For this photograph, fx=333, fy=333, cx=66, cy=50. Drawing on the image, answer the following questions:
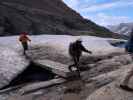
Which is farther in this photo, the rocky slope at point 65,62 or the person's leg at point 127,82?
the rocky slope at point 65,62

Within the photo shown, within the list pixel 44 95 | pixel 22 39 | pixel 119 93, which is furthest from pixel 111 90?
pixel 22 39

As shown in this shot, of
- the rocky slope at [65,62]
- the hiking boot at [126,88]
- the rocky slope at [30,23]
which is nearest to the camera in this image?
the hiking boot at [126,88]

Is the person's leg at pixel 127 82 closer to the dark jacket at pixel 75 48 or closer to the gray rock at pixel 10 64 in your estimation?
the dark jacket at pixel 75 48

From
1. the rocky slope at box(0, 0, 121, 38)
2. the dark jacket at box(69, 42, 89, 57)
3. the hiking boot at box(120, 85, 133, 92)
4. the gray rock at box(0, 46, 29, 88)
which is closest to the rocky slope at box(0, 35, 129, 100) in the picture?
the gray rock at box(0, 46, 29, 88)

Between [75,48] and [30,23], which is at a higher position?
[30,23]

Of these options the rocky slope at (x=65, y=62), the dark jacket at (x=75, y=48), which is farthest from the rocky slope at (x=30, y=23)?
the dark jacket at (x=75, y=48)

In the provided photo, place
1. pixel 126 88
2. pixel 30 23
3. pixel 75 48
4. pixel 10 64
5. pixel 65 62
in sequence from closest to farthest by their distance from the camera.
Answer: pixel 126 88, pixel 75 48, pixel 10 64, pixel 65 62, pixel 30 23

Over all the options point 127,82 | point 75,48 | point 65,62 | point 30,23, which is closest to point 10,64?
point 65,62

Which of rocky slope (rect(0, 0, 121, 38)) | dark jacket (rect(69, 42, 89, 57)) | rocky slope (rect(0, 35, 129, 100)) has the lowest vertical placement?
rocky slope (rect(0, 35, 129, 100))

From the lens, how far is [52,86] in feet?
40.9

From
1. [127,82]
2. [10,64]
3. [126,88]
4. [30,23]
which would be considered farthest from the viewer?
[30,23]

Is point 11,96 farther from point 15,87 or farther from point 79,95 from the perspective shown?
point 79,95

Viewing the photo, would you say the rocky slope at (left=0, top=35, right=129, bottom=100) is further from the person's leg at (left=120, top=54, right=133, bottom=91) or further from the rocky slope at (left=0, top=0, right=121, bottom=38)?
the rocky slope at (left=0, top=0, right=121, bottom=38)

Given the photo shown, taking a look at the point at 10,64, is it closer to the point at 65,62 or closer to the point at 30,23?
the point at 65,62
